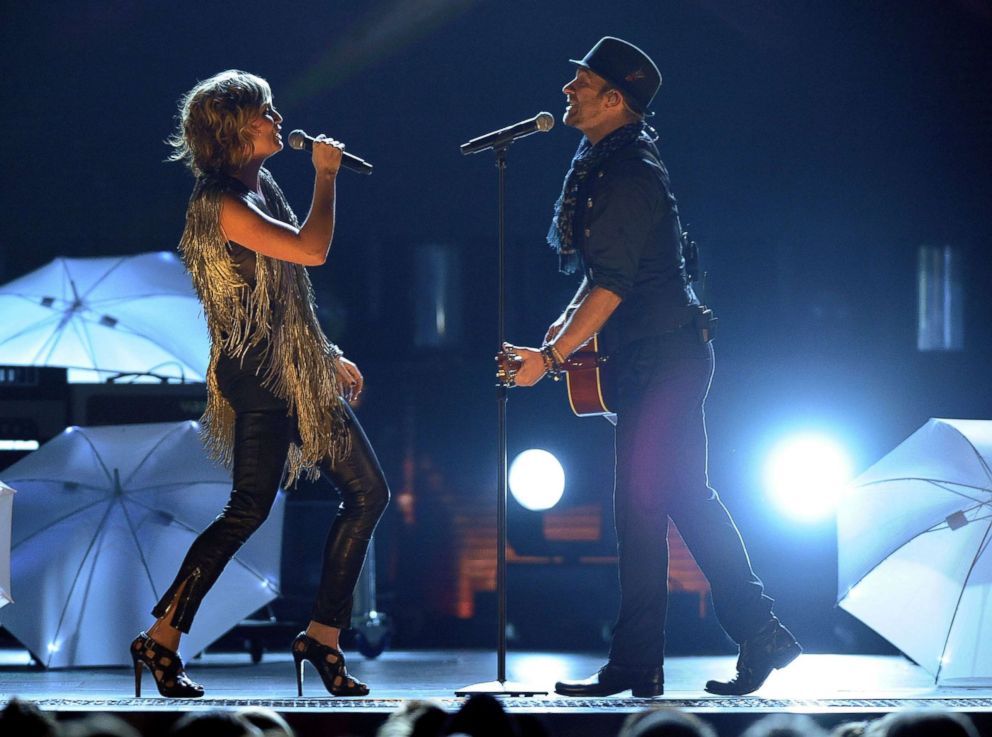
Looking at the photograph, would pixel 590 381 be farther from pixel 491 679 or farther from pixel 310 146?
pixel 491 679

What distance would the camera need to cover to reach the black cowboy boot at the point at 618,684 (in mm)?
3324

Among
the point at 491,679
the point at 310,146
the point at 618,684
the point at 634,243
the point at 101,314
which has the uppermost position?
the point at 310,146

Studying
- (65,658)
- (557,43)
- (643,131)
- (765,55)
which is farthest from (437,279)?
(643,131)

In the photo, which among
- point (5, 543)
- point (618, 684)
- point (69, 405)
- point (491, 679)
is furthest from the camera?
point (69, 405)

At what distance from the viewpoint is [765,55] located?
251 inches

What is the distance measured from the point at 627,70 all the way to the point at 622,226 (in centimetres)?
46

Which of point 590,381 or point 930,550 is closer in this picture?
point 590,381

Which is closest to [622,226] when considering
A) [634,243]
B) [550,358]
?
[634,243]

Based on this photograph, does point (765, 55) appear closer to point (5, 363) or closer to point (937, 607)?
point (937, 607)

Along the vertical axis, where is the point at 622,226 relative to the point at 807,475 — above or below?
above

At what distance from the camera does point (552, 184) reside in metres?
6.44

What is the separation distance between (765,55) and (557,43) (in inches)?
39.8

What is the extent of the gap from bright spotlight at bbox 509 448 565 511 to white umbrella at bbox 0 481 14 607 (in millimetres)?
3053

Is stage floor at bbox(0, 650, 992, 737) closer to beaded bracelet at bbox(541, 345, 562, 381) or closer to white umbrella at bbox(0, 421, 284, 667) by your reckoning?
white umbrella at bbox(0, 421, 284, 667)
